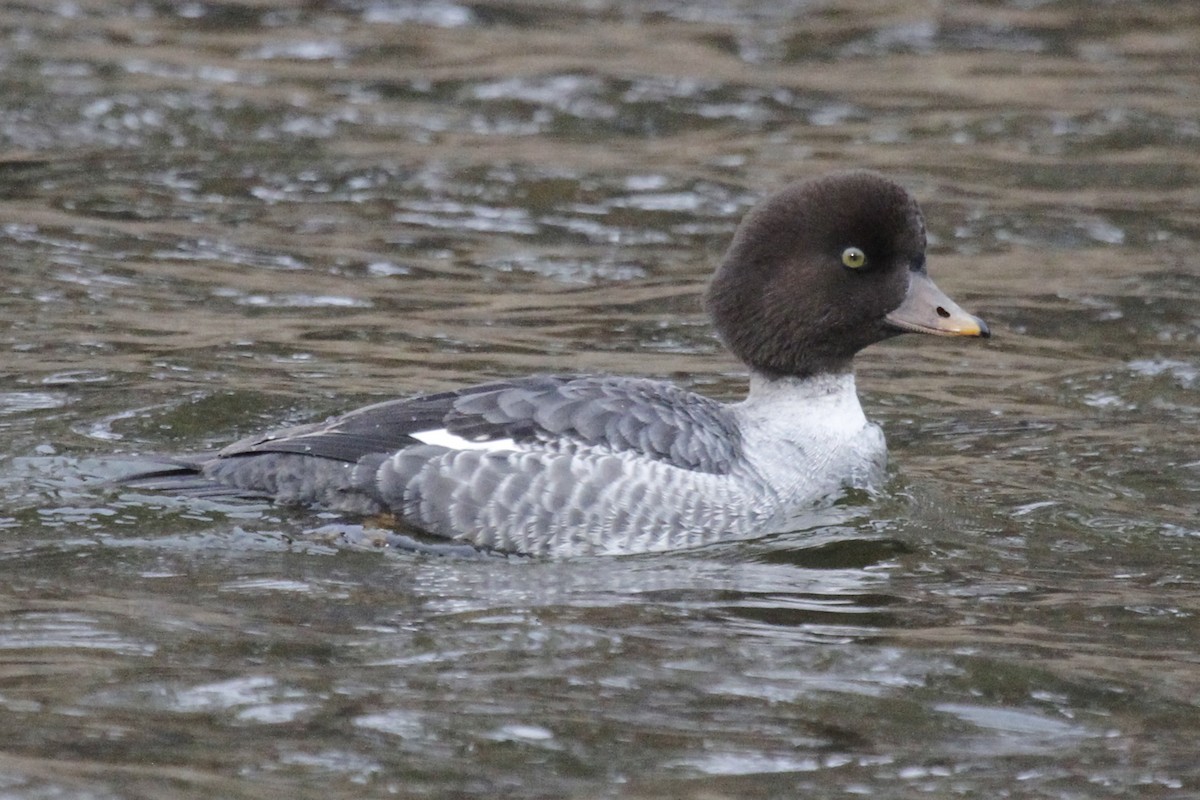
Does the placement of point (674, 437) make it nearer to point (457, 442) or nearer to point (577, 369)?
point (457, 442)

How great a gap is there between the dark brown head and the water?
0.81 metres

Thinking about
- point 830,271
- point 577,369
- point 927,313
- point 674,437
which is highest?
point 830,271

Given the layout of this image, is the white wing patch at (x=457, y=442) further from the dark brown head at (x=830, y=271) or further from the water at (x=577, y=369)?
the dark brown head at (x=830, y=271)

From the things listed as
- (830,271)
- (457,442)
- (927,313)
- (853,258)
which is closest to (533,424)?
(457,442)

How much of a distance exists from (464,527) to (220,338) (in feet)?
9.78

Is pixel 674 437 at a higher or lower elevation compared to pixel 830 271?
lower

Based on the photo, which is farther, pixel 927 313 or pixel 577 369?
pixel 577 369

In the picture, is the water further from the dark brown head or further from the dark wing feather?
the dark brown head

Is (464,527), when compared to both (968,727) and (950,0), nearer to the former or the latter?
(968,727)

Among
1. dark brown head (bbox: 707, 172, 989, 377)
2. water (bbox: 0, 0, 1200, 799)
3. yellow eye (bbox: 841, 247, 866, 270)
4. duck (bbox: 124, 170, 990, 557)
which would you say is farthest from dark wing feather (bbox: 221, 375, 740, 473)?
yellow eye (bbox: 841, 247, 866, 270)

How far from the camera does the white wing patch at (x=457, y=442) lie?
7.11m

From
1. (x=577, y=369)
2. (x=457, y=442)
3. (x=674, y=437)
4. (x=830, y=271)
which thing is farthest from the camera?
(x=577, y=369)

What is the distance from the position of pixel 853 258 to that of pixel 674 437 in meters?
1.05

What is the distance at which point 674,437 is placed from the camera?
7234mm
